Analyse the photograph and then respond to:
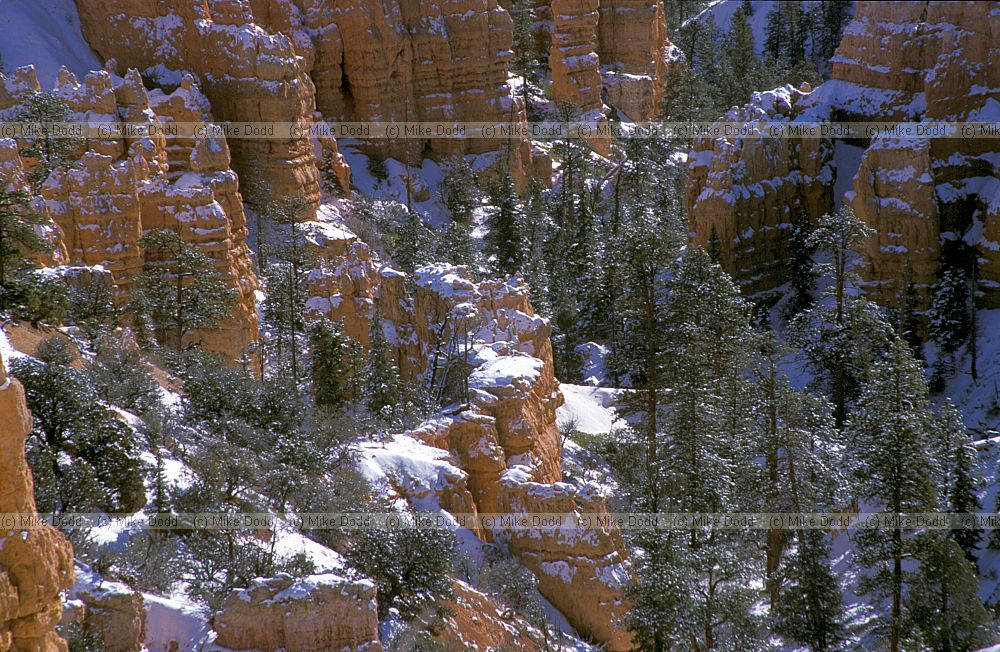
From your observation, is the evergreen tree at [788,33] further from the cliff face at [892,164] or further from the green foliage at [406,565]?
the green foliage at [406,565]

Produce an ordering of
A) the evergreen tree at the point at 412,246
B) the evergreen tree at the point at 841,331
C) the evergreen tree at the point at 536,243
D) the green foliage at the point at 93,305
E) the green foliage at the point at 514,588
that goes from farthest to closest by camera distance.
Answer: the evergreen tree at the point at 536,243 < the evergreen tree at the point at 412,246 < the evergreen tree at the point at 841,331 < the green foliage at the point at 93,305 < the green foliage at the point at 514,588

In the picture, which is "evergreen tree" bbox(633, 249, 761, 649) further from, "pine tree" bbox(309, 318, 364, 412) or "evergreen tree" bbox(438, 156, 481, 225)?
"evergreen tree" bbox(438, 156, 481, 225)

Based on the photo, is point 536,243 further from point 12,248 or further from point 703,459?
point 12,248

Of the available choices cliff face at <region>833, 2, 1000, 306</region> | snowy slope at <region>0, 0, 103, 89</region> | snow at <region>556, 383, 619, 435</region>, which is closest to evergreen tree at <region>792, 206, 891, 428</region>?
cliff face at <region>833, 2, 1000, 306</region>

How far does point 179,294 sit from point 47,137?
11.1 metres

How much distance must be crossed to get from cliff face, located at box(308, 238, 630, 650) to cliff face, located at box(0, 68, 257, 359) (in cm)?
395

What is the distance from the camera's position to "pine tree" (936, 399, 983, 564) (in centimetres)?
3297

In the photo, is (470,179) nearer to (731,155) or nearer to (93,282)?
(731,155)

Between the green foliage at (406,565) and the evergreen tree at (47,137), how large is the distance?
25648 mm

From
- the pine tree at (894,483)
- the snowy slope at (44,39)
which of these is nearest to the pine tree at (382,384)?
the pine tree at (894,483)

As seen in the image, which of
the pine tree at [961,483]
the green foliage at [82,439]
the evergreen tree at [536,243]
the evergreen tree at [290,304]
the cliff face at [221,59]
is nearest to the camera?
the green foliage at [82,439]

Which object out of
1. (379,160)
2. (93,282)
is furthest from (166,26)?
(93,282)

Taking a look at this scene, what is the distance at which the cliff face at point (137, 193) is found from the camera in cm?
4103

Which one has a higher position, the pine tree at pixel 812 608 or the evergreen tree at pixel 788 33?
the evergreen tree at pixel 788 33
